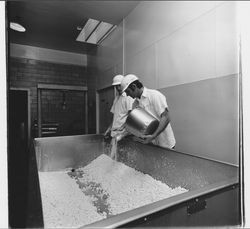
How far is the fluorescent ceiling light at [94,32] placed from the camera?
41.6 inches

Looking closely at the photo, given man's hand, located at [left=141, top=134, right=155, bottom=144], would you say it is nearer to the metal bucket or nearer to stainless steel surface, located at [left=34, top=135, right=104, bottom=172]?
the metal bucket

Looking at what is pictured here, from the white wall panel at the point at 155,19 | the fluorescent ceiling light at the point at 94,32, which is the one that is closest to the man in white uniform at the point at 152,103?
the fluorescent ceiling light at the point at 94,32

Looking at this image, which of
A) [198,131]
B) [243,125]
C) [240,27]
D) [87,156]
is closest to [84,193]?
[87,156]

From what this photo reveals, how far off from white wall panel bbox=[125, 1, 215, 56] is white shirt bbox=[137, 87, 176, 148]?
1.67 feet

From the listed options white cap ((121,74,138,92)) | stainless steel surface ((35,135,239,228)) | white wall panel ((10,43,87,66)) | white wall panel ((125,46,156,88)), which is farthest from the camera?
white wall panel ((125,46,156,88))

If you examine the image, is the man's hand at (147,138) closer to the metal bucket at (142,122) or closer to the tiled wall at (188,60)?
the metal bucket at (142,122)

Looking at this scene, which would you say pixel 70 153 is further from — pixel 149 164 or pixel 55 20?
pixel 55 20

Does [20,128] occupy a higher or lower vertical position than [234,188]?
higher

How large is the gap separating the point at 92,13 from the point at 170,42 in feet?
2.15

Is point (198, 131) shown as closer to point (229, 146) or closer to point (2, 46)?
point (229, 146)

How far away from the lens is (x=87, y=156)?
172 cm

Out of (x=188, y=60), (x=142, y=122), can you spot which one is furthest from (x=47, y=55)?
(x=188, y=60)

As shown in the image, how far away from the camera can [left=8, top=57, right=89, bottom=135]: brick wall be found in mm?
802

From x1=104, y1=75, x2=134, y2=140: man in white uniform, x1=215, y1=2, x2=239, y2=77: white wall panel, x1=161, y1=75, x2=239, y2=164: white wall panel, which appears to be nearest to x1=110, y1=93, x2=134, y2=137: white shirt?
x1=104, y1=75, x2=134, y2=140: man in white uniform
